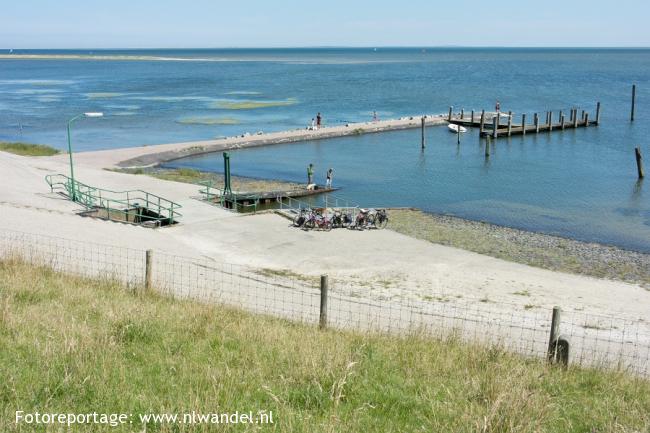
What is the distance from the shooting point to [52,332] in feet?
27.0

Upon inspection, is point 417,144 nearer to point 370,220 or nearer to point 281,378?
point 370,220

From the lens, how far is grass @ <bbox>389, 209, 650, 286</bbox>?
23953 mm

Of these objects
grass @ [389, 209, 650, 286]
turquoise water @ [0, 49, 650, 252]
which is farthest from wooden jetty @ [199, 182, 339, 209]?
grass @ [389, 209, 650, 286]

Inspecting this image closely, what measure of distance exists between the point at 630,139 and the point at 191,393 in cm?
6379

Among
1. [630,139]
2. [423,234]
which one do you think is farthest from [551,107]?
[423,234]

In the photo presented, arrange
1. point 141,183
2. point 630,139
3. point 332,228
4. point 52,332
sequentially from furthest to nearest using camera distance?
point 630,139
point 141,183
point 332,228
point 52,332

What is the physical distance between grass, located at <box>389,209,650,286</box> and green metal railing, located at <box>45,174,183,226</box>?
10.1m

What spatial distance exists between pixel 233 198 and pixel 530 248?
47.3 feet

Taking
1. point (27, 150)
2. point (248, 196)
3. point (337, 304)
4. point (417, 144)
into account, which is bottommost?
point (248, 196)

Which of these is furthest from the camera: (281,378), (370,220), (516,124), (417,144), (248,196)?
(516,124)

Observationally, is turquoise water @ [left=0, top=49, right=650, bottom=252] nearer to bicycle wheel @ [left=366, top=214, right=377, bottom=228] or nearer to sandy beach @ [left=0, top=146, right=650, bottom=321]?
bicycle wheel @ [left=366, top=214, right=377, bottom=228]

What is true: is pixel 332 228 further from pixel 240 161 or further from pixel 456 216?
pixel 240 161

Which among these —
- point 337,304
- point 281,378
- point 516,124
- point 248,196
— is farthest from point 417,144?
point 281,378

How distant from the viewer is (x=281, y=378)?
7094 millimetres
